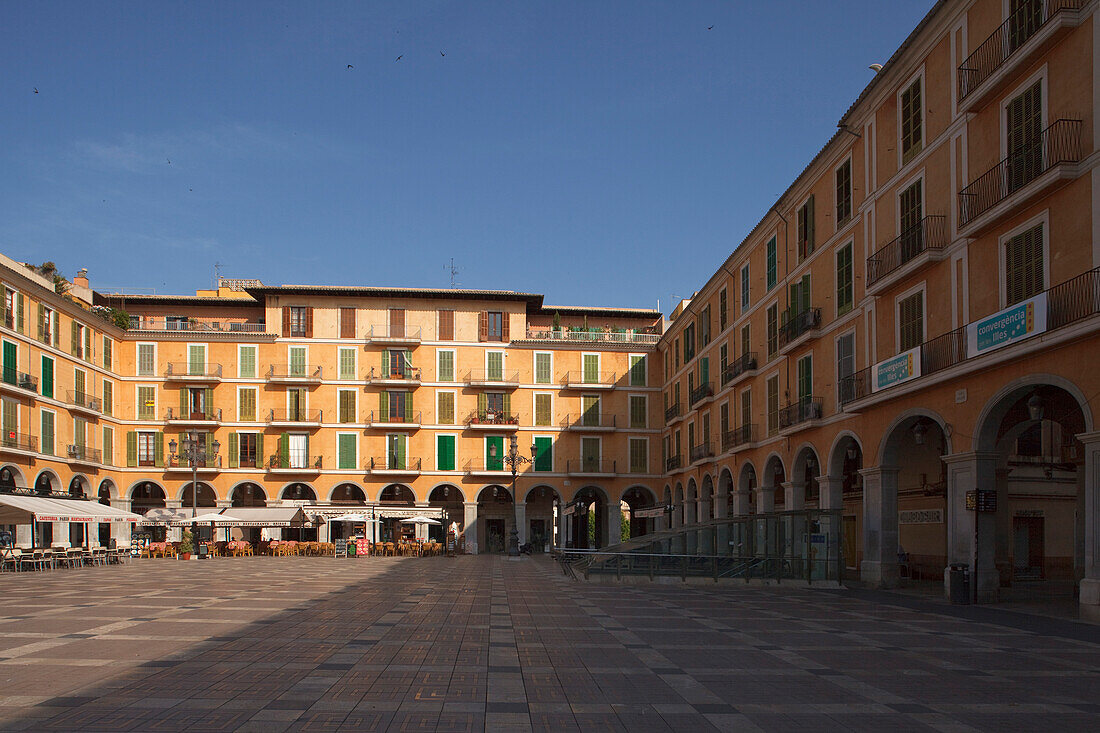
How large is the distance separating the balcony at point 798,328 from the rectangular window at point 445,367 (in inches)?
1088

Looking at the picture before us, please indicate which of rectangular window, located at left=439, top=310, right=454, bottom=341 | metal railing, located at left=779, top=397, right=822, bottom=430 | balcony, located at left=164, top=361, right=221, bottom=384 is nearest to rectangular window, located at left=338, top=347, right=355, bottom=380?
rectangular window, located at left=439, top=310, right=454, bottom=341

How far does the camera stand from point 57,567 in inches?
1499

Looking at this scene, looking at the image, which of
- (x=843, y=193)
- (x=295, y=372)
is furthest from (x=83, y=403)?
(x=843, y=193)

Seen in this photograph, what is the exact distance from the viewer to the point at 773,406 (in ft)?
117

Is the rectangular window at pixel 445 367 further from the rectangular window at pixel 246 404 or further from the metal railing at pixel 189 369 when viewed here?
the metal railing at pixel 189 369

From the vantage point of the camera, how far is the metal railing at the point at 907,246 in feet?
75.6

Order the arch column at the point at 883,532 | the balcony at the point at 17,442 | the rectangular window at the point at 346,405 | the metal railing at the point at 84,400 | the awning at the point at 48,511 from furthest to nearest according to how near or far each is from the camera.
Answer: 1. the rectangular window at the point at 346,405
2. the metal railing at the point at 84,400
3. the balcony at the point at 17,442
4. the awning at the point at 48,511
5. the arch column at the point at 883,532

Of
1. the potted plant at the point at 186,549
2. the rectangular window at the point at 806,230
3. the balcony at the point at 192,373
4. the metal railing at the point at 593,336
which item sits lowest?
the potted plant at the point at 186,549

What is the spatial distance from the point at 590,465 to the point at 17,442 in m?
31.2

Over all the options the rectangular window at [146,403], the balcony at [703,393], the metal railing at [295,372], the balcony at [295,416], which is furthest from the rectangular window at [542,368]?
the rectangular window at [146,403]

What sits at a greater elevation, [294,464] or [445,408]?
[445,408]

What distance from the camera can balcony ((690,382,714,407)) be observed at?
44594 millimetres

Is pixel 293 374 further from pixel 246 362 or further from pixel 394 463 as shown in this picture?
pixel 394 463

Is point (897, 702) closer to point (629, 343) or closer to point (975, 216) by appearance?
point (975, 216)
